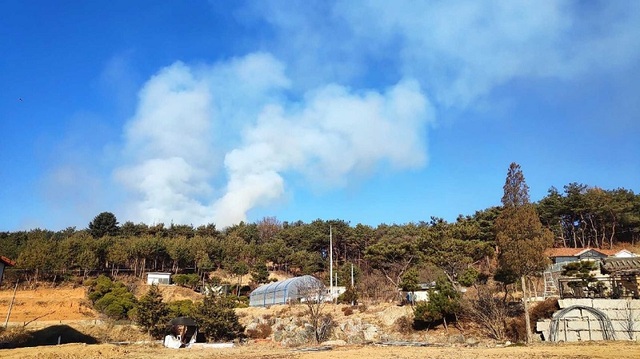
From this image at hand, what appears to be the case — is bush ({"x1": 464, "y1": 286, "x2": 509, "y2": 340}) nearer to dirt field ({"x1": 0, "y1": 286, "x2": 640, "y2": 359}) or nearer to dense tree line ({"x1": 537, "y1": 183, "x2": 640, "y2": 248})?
dirt field ({"x1": 0, "y1": 286, "x2": 640, "y2": 359})

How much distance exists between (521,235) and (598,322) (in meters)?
5.38

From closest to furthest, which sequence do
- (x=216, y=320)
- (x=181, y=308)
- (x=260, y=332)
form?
(x=216, y=320) → (x=260, y=332) → (x=181, y=308)

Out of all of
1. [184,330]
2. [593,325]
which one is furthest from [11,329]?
[593,325]

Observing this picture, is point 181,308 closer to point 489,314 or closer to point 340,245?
point 489,314

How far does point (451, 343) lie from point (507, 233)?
7099mm

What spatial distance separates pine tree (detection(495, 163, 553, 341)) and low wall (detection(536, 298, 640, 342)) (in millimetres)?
1644

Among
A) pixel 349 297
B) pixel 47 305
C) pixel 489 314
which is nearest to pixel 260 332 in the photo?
pixel 349 297

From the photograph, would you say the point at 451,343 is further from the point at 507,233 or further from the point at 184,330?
the point at 184,330

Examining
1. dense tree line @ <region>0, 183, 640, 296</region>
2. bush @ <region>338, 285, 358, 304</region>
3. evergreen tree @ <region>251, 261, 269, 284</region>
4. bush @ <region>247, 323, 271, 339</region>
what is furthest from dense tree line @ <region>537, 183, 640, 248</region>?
bush @ <region>247, 323, 271, 339</region>

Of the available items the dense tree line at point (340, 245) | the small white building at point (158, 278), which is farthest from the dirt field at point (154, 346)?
the dense tree line at point (340, 245)

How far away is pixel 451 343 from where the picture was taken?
24.0 metres

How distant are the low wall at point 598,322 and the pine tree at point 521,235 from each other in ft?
5.39

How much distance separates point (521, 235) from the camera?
22156mm

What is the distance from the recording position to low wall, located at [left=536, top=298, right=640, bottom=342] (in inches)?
803
